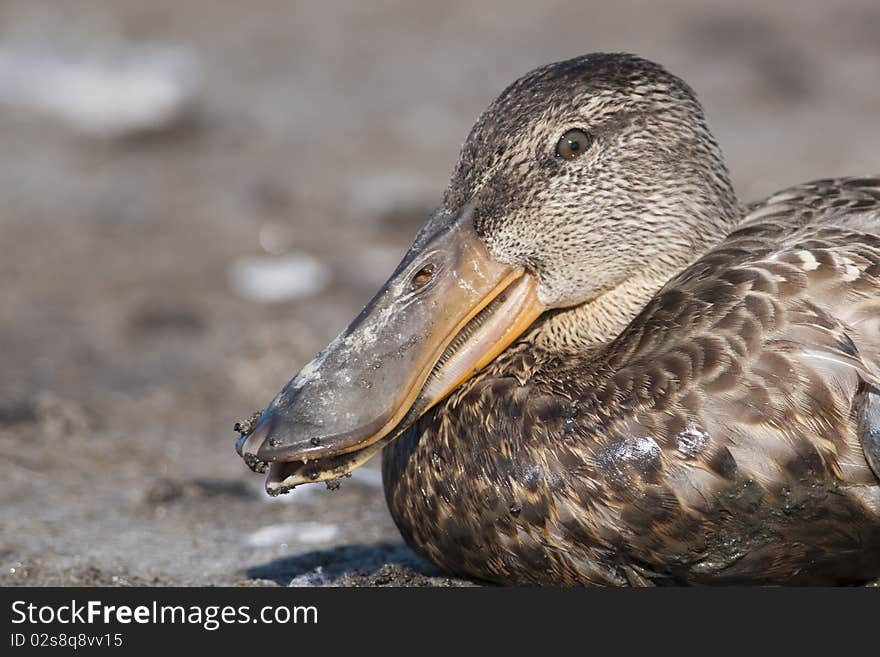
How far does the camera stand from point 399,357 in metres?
4.49

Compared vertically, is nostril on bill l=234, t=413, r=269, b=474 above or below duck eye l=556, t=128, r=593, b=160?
below

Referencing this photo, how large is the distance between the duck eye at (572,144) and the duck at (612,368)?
0.01 metres

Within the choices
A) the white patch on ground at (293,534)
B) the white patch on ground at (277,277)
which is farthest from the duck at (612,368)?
the white patch on ground at (277,277)

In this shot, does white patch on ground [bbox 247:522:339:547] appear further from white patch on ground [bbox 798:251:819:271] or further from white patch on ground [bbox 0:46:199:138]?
white patch on ground [bbox 0:46:199:138]

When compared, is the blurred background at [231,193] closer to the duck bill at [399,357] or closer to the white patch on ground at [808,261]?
the duck bill at [399,357]

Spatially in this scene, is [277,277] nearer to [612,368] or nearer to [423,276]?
[423,276]

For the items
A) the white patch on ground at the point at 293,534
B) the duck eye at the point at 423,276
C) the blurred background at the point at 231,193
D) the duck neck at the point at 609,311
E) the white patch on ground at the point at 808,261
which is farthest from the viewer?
the blurred background at the point at 231,193

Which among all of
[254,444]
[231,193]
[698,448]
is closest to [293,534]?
[254,444]

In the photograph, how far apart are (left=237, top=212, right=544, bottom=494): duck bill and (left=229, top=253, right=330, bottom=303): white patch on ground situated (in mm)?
Result: 3930

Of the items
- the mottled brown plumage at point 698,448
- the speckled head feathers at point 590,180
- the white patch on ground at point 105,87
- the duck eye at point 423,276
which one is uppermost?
the white patch on ground at point 105,87

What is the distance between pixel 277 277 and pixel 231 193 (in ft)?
4.64

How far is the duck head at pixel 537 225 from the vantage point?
4527 mm

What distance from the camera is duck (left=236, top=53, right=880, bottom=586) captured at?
419 cm

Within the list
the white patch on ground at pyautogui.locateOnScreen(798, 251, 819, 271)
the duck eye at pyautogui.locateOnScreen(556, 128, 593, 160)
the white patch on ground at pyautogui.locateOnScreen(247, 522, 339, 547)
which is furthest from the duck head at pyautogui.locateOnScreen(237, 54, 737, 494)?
the white patch on ground at pyautogui.locateOnScreen(247, 522, 339, 547)
